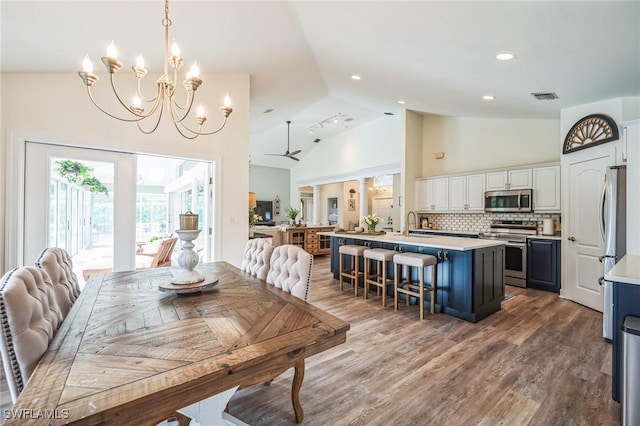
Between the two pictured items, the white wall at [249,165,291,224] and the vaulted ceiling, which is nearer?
the vaulted ceiling

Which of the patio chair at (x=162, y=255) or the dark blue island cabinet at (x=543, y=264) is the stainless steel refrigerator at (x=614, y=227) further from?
the patio chair at (x=162, y=255)

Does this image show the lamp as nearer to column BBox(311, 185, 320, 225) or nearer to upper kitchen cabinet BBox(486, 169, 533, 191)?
column BBox(311, 185, 320, 225)

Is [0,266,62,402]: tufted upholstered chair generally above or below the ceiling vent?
below

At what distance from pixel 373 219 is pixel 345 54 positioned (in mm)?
2437

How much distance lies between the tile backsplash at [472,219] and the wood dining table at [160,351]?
5.27 meters

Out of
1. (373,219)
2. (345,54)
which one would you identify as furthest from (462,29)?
(373,219)

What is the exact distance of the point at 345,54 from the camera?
3.80 m

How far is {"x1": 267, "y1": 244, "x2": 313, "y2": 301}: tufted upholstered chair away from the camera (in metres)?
1.87

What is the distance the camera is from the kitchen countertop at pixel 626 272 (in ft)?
5.45

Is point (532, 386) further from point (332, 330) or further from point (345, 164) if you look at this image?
point (345, 164)

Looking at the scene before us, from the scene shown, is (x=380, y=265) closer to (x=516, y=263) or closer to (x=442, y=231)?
Answer: (x=442, y=231)

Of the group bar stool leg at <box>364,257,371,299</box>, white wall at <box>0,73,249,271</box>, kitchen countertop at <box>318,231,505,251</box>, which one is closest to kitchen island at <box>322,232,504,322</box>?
kitchen countertop at <box>318,231,505,251</box>

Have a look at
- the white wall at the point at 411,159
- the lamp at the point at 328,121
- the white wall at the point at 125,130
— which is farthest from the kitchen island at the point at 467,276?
the lamp at the point at 328,121

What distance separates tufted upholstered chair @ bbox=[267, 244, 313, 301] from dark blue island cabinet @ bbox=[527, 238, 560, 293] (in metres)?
4.46
